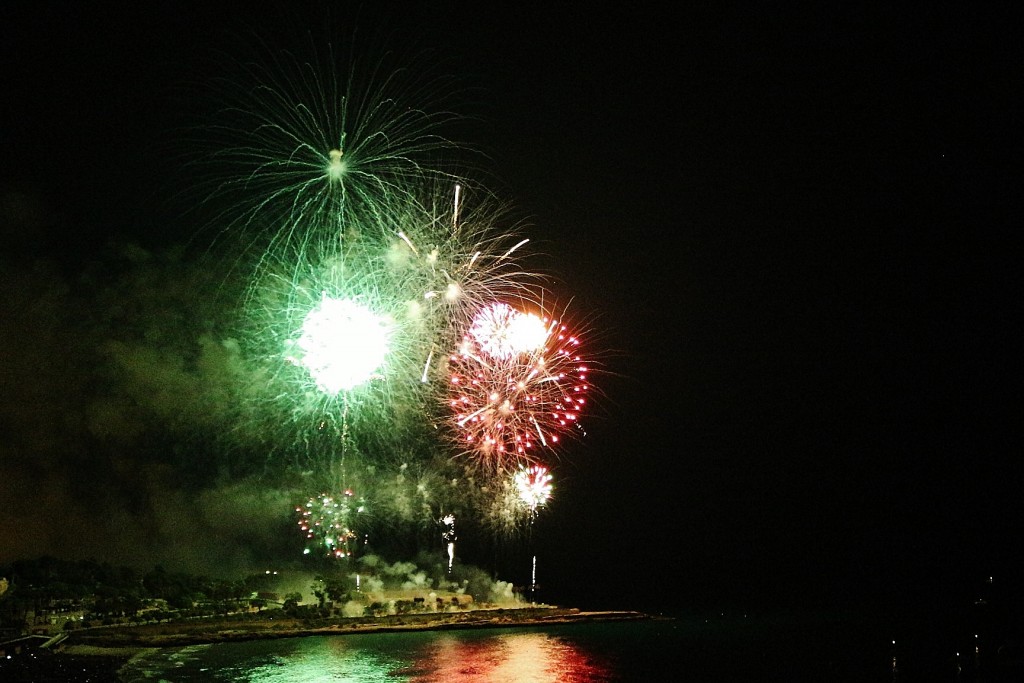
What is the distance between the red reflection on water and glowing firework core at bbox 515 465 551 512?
674 centimetres

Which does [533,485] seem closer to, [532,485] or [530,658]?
[532,485]

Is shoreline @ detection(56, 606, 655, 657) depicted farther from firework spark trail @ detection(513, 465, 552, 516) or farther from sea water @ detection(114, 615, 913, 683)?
firework spark trail @ detection(513, 465, 552, 516)

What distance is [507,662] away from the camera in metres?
33.6

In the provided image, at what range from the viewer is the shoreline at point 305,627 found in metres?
36.9

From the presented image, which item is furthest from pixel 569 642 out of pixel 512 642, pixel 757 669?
pixel 757 669

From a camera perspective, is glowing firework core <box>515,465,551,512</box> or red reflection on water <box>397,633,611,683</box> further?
glowing firework core <box>515,465,551,512</box>

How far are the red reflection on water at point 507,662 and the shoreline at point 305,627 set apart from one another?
19.1 ft

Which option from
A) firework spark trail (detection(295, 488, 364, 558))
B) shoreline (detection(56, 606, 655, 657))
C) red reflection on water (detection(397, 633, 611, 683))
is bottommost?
red reflection on water (detection(397, 633, 611, 683))

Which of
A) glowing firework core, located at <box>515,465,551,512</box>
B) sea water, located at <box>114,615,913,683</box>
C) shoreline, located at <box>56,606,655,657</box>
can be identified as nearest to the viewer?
sea water, located at <box>114,615,913,683</box>

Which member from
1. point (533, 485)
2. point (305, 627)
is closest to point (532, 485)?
point (533, 485)

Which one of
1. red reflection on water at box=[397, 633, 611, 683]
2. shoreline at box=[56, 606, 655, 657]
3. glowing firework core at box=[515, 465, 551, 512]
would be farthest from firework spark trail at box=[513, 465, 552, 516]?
shoreline at box=[56, 606, 655, 657]

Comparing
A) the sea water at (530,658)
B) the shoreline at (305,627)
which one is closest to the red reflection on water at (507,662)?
the sea water at (530,658)

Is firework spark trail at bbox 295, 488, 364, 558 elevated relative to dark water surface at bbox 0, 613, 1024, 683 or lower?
elevated

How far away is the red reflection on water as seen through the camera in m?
29.6
